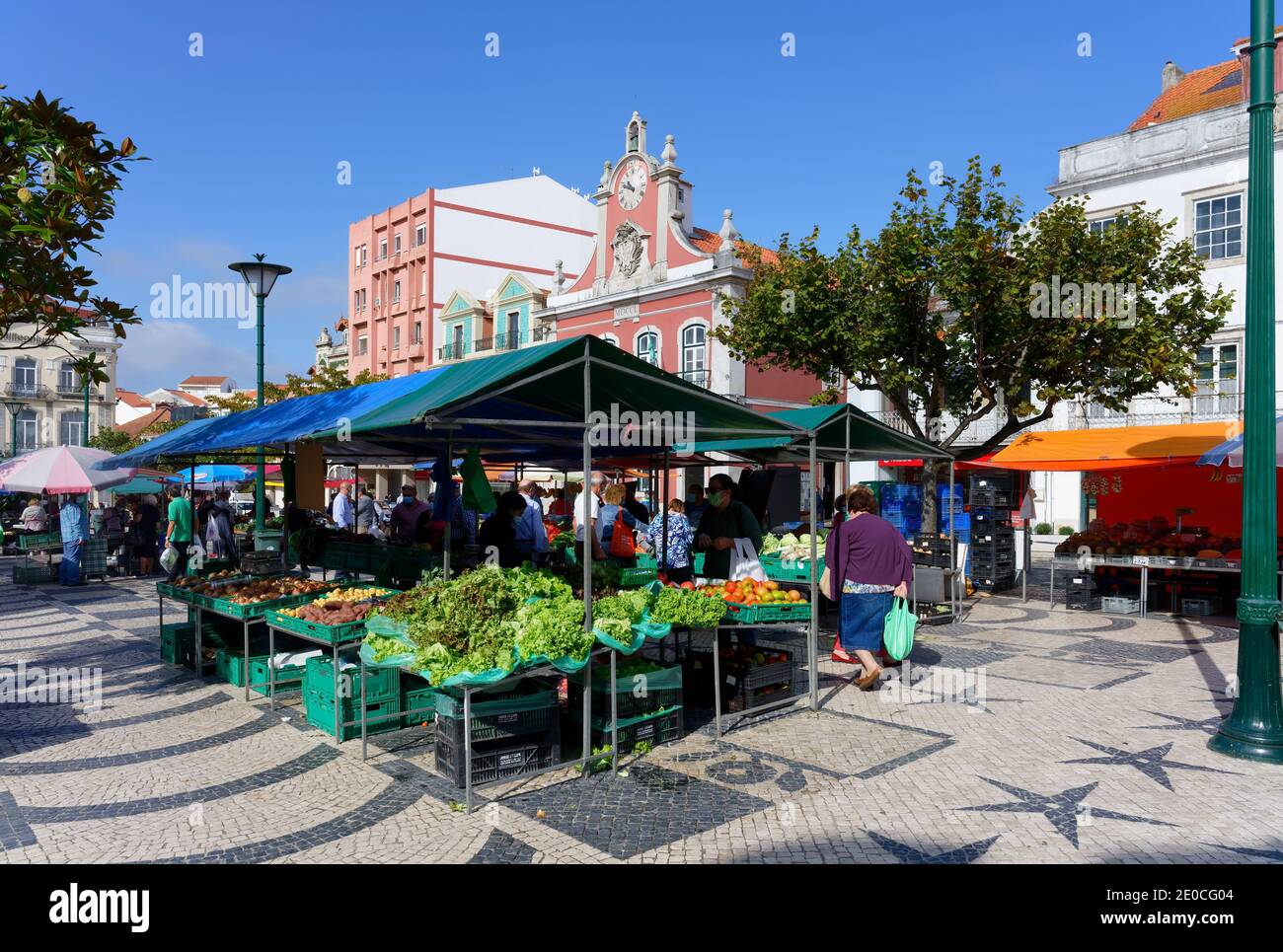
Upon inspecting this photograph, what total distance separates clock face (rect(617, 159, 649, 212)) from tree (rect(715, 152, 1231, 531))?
1853cm

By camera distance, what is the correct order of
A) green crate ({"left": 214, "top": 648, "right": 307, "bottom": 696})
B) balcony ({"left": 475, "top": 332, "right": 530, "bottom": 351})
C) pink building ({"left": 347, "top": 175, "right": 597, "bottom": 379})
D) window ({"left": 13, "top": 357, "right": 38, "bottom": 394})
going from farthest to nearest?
window ({"left": 13, "top": 357, "right": 38, "bottom": 394})
pink building ({"left": 347, "top": 175, "right": 597, "bottom": 379})
balcony ({"left": 475, "top": 332, "right": 530, "bottom": 351})
green crate ({"left": 214, "top": 648, "right": 307, "bottom": 696})

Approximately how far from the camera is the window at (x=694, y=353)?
31.3m

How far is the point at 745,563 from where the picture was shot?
8555 mm

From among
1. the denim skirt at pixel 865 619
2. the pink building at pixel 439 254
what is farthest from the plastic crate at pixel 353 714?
the pink building at pixel 439 254

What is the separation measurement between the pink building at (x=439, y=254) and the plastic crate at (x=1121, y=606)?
38497 millimetres

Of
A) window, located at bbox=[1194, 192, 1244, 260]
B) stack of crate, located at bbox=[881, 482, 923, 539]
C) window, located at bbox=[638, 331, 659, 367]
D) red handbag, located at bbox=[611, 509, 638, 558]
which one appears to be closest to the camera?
red handbag, located at bbox=[611, 509, 638, 558]

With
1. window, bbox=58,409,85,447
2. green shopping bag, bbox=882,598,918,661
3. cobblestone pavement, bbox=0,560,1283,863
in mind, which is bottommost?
cobblestone pavement, bbox=0,560,1283,863

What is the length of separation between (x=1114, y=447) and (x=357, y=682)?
1314 centimetres

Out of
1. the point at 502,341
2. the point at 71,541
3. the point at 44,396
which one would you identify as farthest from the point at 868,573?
the point at 44,396

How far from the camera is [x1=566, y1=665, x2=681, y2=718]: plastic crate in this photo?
6484 millimetres

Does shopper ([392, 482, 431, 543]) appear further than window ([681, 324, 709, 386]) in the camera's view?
No

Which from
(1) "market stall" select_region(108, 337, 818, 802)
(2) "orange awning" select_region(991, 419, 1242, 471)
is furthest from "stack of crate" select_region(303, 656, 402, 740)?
(2) "orange awning" select_region(991, 419, 1242, 471)

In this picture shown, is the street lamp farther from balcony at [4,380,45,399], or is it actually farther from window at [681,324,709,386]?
window at [681,324,709,386]

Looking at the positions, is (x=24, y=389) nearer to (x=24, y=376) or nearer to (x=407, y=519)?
(x=24, y=376)
